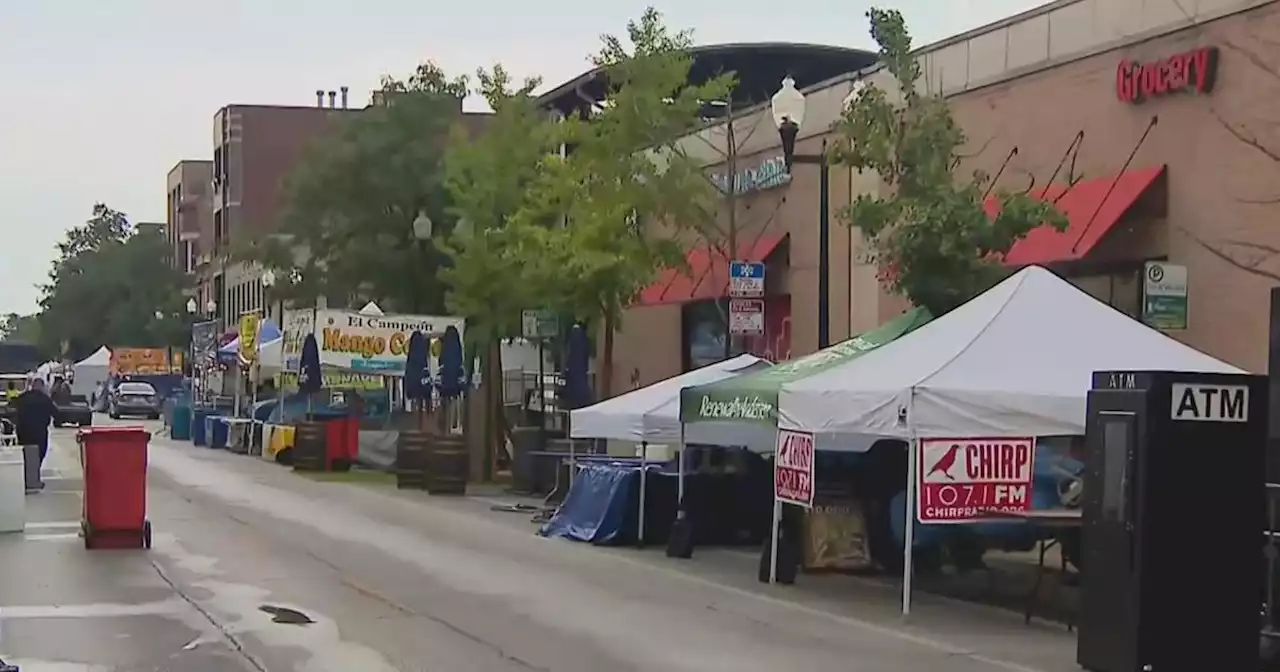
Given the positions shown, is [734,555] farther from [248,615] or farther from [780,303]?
[780,303]

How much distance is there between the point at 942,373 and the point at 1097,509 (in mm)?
3523

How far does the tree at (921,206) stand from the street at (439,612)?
3599 mm

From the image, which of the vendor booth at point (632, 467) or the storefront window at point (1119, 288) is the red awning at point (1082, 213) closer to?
the storefront window at point (1119, 288)

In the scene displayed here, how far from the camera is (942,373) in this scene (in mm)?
15336

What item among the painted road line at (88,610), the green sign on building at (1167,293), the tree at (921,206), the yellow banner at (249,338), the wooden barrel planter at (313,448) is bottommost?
the wooden barrel planter at (313,448)

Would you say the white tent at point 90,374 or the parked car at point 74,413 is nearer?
the parked car at point 74,413

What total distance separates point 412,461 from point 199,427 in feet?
69.7

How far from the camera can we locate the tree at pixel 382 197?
47375 millimetres

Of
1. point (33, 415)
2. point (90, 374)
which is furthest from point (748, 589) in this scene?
point (90, 374)

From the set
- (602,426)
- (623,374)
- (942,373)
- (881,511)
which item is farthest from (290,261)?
(942,373)

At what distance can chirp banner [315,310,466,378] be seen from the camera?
1535 inches

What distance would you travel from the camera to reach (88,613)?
1497cm

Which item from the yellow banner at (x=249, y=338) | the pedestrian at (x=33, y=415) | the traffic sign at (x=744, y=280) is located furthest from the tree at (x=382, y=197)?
the traffic sign at (x=744, y=280)

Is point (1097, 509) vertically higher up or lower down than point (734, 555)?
higher up
